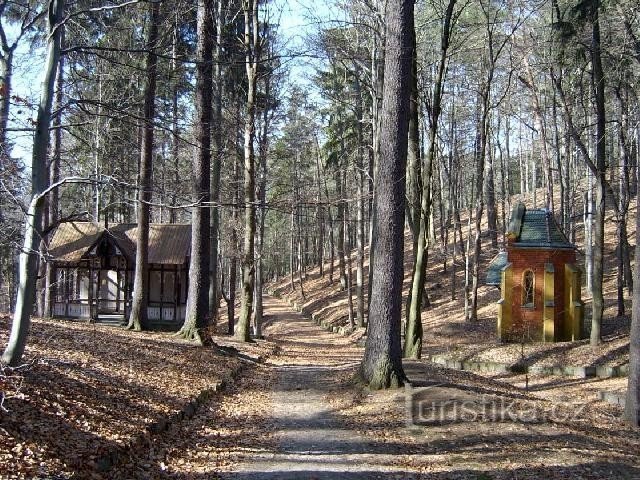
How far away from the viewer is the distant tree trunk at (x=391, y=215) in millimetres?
9859

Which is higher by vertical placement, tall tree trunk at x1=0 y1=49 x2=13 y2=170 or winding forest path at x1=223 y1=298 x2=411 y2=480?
tall tree trunk at x1=0 y1=49 x2=13 y2=170

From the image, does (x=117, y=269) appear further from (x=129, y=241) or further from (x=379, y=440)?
(x=379, y=440)

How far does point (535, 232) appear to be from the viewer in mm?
21406

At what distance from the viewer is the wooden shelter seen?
23938 millimetres

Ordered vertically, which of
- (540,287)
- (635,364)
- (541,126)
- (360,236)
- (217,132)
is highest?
(541,126)

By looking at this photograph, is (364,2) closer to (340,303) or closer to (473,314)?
(473,314)

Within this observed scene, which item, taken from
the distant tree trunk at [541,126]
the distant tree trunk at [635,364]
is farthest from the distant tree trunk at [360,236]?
the distant tree trunk at [635,364]

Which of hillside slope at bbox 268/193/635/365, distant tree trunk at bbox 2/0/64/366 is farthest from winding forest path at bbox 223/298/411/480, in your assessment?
hillside slope at bbox 268/193/635/365

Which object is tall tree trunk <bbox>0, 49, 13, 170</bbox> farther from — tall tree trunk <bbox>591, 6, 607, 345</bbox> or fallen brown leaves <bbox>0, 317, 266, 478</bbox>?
tall tree trunk <bbox>591, 6, 607, 345</bbox>

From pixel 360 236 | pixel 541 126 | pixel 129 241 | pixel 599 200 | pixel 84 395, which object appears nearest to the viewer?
pixel 84 395

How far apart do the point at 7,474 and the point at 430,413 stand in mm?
5737

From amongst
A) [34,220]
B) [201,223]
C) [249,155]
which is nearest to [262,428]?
[34,220]

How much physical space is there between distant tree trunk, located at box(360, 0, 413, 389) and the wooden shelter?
630 inches

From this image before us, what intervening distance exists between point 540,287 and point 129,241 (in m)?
17.1
